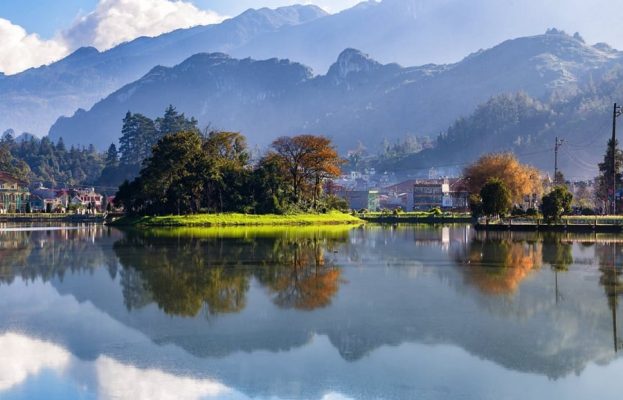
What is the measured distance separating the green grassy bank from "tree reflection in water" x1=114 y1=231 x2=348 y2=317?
30.5 m

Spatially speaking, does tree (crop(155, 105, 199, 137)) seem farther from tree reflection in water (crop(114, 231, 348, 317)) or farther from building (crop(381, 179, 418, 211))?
tree reflection in water (crop(114, 231, 348, 317))

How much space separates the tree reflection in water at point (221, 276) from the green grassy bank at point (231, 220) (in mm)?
30454

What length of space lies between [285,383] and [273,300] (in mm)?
7448

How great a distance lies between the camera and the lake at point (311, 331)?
436 inches

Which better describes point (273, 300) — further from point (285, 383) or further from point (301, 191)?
point (301, 191)

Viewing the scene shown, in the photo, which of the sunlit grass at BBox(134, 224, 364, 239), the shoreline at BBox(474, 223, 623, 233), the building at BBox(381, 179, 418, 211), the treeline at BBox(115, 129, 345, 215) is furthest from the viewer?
the building at BBox(381, 179, 418, 211)

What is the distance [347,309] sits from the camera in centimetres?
1714

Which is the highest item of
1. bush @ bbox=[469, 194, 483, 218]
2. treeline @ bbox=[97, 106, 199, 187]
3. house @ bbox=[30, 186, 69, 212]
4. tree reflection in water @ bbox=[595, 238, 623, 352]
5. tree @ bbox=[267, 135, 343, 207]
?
treeline @ bbox=[97, 106, 199, 187]

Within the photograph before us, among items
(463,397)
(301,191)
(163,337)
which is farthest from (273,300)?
(301,191)

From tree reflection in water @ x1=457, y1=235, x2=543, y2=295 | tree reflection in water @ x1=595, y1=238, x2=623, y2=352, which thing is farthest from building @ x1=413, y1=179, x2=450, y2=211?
tree reflection in water @ x1=595, y1=238, x2=623, y2=352

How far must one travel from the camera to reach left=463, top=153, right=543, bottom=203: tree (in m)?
83.2

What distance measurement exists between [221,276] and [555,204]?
40.3 metres

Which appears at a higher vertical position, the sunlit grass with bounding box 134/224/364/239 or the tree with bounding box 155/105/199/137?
the tree with bounding box 155/105/199/137

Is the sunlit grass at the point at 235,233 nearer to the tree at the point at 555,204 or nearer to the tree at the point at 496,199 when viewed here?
the tree at the point at 496,199
